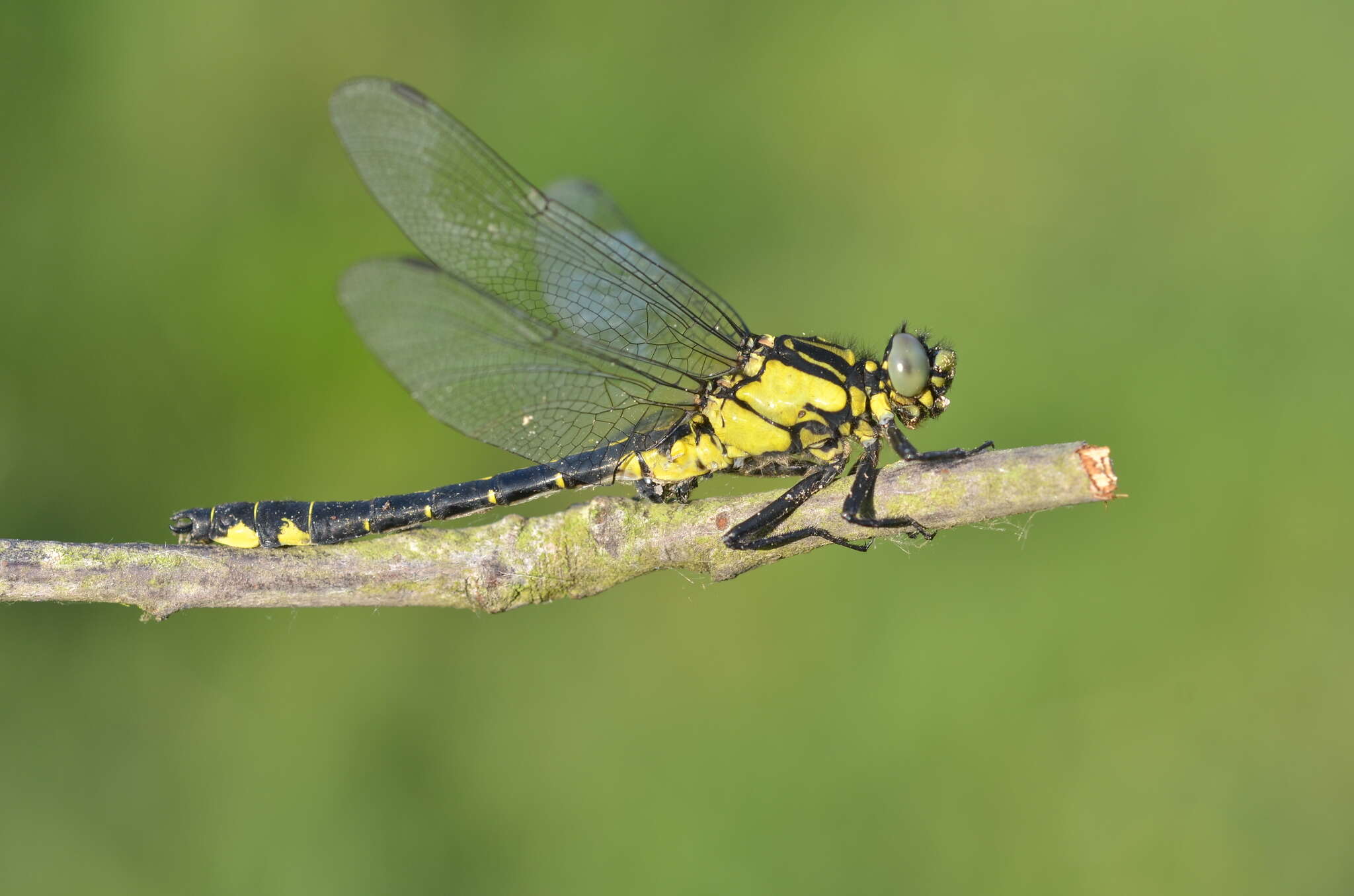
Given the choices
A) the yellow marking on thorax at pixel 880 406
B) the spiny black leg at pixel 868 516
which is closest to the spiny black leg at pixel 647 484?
the yellow marking on thorax at pixel 880 406

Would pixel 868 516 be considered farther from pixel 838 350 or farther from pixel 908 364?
pixel 838 350

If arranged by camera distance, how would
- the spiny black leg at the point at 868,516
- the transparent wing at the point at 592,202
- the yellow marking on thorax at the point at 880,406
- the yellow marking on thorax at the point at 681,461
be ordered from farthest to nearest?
the transparent wing at the point at 592,202, the yellow marking on thorax at the point at 681,461, the yellow marking on thorax at the point at 880,406, the spiny black leg at the point at 868,516

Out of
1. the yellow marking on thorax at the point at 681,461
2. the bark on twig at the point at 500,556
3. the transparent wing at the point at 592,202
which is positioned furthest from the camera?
the transparent wing at the point at 592,202

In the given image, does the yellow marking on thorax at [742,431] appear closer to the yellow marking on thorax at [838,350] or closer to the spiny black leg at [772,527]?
the yellow marking on thorax at [838,350]

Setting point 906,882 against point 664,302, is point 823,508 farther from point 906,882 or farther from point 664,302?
point 906,882

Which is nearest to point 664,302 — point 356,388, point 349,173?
point 356,388

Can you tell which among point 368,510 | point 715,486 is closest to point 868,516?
point 368,510
